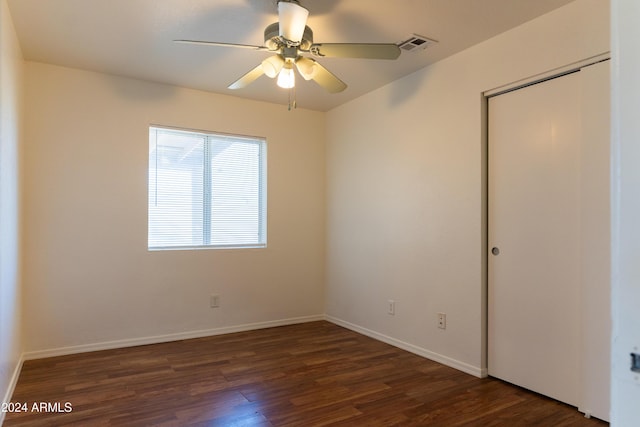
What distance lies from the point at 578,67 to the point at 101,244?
3867 mm

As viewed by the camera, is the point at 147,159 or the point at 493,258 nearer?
the point at 493,258

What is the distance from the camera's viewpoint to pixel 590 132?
2.32 m

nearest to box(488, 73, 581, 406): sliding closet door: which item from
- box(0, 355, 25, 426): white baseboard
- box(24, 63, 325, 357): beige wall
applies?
box(24, 63, 325, 357): beige wall

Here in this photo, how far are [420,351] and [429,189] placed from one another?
138 centimetres

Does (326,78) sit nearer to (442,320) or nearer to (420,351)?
(442,320)

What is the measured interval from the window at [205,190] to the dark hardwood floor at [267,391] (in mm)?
1119

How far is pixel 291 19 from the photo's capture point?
6.68 feet

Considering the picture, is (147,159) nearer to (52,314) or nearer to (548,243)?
(52,314)

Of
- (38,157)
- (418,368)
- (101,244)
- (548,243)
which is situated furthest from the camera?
(101,244)

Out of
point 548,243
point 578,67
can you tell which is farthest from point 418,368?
point 578,67

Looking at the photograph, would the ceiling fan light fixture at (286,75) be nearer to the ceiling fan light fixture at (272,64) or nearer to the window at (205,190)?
the ceiling fan light fixture at (272,64)

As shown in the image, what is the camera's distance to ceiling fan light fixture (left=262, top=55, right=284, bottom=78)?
93.7 inches

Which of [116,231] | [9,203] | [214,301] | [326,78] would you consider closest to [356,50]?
[326,78]

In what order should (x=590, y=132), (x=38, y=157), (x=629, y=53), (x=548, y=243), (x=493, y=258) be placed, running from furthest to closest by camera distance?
(x=38, y=157), (x=493, y=258), (x=548, y=243), (x=590, y=132), (x=629, y=53)
